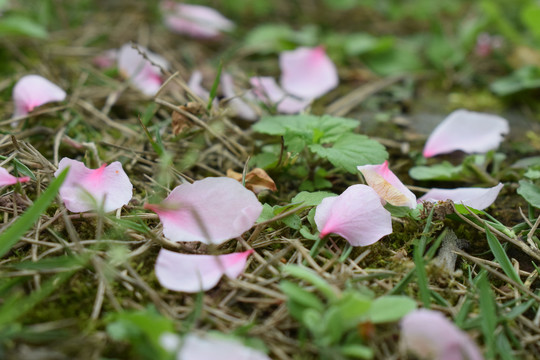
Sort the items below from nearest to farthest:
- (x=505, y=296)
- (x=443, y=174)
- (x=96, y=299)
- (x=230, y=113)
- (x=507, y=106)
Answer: (x=96, y=299) → (x=505, y=296) → (x=443, y=174) → (x=230, y=113) → (x=507, y=106)

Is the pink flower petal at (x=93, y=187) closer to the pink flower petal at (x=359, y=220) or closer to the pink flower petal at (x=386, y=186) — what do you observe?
the pink flower petal at (x=359, y=220)

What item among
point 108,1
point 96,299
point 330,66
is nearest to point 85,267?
point 96,299

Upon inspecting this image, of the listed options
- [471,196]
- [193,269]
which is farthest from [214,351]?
[471,196]

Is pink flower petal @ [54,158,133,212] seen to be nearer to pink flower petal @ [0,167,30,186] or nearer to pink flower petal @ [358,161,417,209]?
pink flower petal @ [0,167,30,186]

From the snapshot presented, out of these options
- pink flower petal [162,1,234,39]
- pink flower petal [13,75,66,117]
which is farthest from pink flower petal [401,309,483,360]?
pink flower petal [162,1,234,39]

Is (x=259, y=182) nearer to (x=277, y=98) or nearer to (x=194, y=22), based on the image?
(x=277, y=98)

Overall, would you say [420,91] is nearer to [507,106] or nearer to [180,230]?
[507,106]
